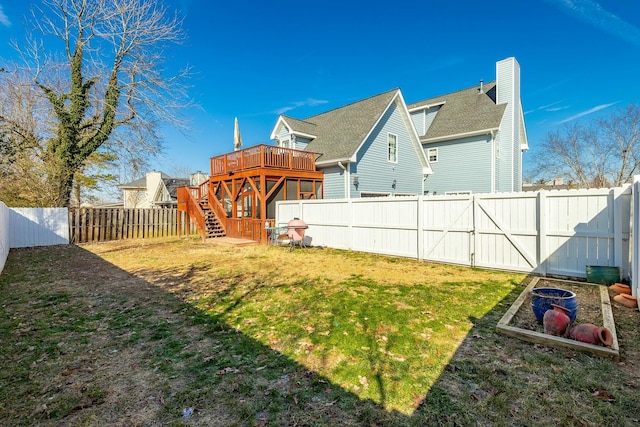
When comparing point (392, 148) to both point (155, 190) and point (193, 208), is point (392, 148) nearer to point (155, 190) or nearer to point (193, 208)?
point (193, 208)

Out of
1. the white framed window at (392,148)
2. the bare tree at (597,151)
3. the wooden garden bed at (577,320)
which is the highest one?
the bare tree at (597,151)

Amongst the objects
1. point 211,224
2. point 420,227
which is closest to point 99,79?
point 211,224

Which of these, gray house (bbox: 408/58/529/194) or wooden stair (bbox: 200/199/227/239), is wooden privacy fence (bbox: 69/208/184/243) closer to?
wooden stair (bbox: 200/199/227/239)

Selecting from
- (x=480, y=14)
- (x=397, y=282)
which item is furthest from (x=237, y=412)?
(x=480, y=14)

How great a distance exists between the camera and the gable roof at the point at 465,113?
17.2m

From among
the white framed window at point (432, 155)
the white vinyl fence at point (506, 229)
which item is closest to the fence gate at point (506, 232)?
the white vinyl fence at point (506, 229)

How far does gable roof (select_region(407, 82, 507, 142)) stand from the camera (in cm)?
1719

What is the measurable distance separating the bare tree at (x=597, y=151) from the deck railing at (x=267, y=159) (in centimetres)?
2861

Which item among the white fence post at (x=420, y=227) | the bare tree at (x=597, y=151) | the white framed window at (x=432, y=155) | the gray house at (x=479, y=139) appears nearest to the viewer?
the white fence post at (x=420, y=227)

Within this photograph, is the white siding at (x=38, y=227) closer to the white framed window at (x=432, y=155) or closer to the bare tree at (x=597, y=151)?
the white framed window at (x=432, y=155)

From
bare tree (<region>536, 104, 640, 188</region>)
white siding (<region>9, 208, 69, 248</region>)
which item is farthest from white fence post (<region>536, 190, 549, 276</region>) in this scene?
bare tree (<region>536, 104, 640, 188</region>)

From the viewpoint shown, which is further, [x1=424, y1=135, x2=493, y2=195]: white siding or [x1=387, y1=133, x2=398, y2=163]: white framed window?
[x1=424, y1=135, x2=493, y2=195]: white siding

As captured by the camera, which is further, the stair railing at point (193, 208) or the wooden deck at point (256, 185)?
the stair railing at point (193, 208)

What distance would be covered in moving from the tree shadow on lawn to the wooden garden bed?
0.52 ft
